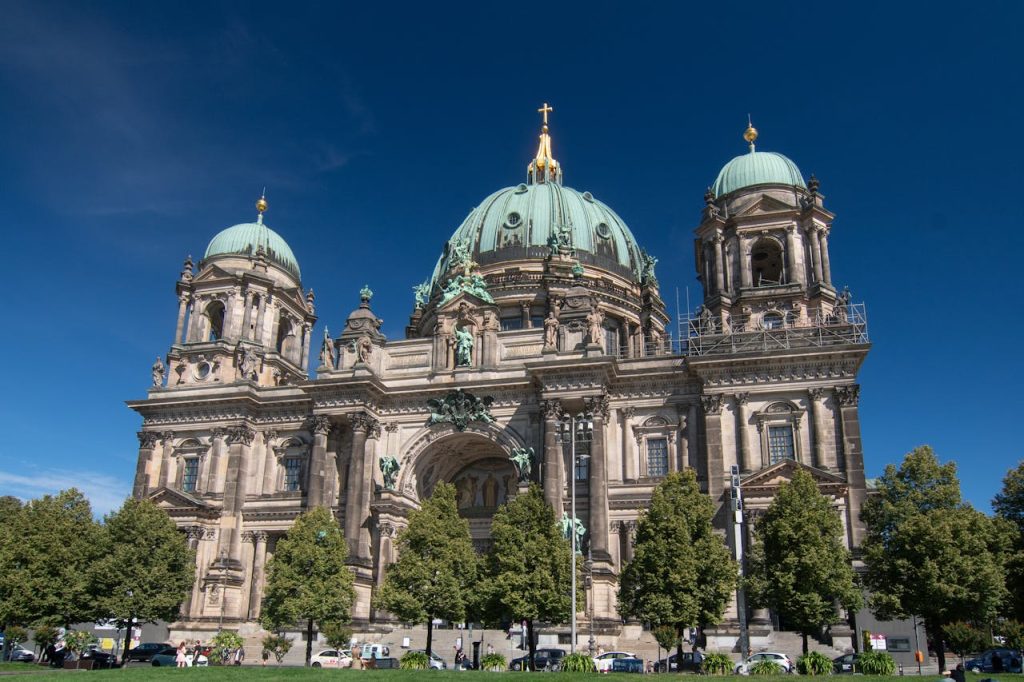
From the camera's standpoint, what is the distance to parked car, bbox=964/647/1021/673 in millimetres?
41531

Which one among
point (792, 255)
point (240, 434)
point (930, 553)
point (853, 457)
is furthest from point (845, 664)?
point (240, 434)

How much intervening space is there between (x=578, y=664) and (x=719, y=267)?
33.4 m

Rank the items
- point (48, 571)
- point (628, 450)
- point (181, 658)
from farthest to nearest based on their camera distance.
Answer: point (628, 450) → point (48, 571) → point (181, 658)

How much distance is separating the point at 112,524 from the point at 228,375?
16.7 m

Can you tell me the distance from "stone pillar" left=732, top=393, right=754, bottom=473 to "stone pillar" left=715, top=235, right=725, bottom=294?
887cm

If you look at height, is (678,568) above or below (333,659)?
above

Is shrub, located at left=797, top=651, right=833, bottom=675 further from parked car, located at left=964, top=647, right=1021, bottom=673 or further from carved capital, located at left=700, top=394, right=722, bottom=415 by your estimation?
carved capital, located at left=700, top=394, right=722, bottom=415

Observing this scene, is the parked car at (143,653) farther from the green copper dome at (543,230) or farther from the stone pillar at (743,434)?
the green copper dome at (543,230)

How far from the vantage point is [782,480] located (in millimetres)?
Result: 48219

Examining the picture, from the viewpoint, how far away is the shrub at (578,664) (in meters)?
32.6

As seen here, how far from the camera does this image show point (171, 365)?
215ft

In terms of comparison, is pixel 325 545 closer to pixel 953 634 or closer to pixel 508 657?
pixel 508 657

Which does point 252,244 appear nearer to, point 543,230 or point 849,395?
point 543,230

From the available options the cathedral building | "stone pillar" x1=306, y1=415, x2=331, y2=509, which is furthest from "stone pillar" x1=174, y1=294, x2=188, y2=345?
"stone pillar" x1=306, y1=415, x2=331, y2=509
